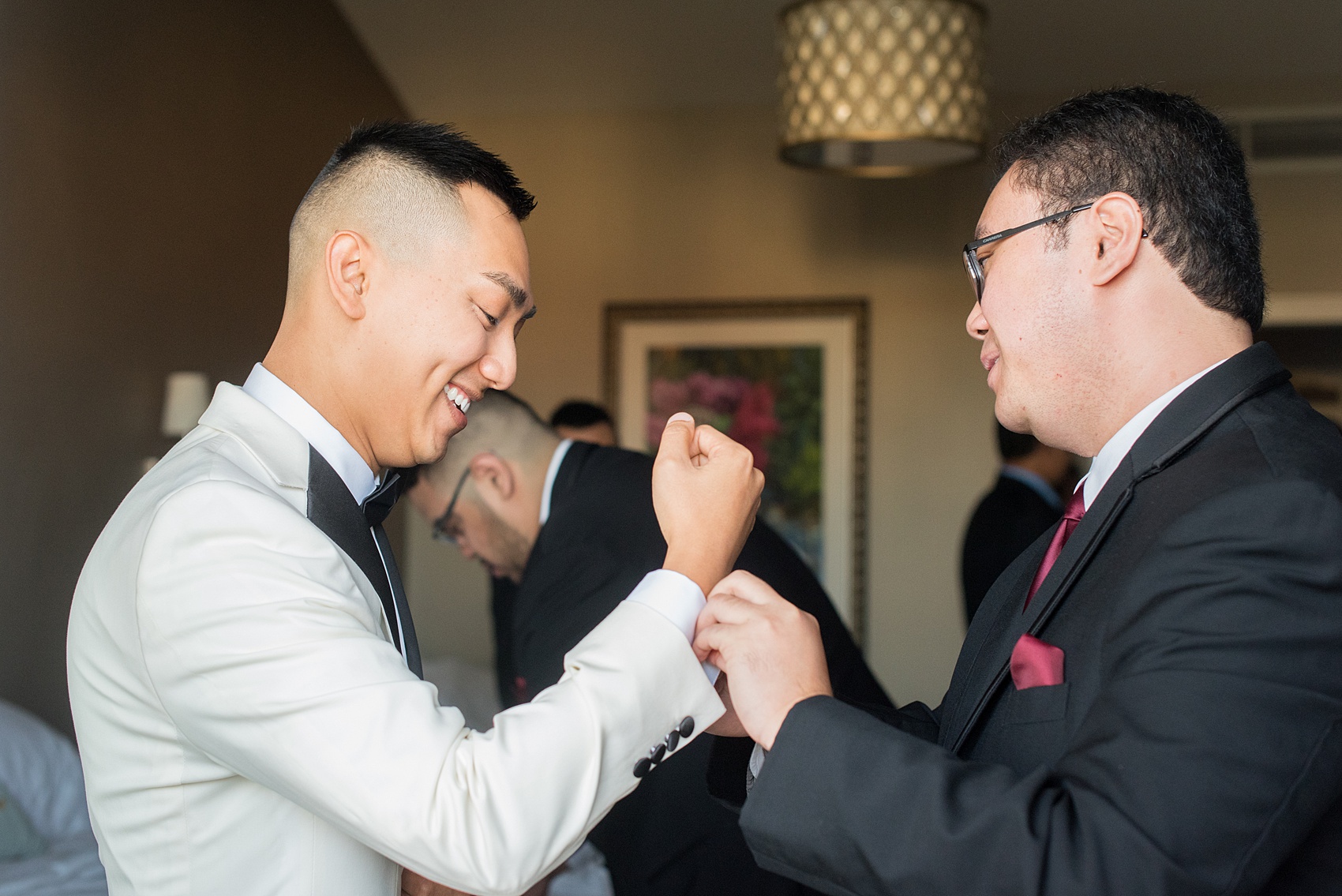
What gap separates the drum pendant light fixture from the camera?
3289mm

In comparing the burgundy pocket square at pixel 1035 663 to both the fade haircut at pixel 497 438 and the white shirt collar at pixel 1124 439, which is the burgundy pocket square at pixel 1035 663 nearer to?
the white shirt collar at pixel 1124 439

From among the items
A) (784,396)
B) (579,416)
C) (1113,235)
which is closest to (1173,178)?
(1113,235)

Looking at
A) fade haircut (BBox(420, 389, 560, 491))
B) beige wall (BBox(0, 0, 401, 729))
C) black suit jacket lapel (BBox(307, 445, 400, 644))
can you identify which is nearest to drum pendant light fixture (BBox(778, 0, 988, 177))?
fade haircut (BBox(420, 389, 560, 491))

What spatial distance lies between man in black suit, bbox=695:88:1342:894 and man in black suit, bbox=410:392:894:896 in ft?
1.49

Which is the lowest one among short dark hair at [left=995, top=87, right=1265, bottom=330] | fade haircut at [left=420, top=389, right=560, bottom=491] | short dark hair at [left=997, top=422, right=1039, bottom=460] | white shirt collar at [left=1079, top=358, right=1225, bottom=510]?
short dark hair at [left=997, top=422, right=1039, bottom=460]

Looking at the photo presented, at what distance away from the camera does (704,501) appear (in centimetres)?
136

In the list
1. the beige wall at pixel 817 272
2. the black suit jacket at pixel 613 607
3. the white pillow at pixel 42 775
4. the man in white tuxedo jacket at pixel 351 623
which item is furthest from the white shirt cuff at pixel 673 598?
the beige wall at pixel 817 272

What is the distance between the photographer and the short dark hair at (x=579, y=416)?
4.39 m

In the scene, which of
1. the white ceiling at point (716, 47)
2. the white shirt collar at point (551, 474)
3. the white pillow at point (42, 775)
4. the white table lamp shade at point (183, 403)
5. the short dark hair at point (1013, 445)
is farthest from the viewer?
the white ceiling at point (716, 47)

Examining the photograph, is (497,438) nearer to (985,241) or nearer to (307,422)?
(307,422)

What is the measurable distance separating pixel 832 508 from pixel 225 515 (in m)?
4.58

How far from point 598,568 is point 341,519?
1.01 metres

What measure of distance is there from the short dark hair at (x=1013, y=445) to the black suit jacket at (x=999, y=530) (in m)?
0.12

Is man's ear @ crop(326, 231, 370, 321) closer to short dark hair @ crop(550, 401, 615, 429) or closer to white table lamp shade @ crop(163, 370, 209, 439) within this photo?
white table lamp shade @ crop(163, 370, 209, 439)
